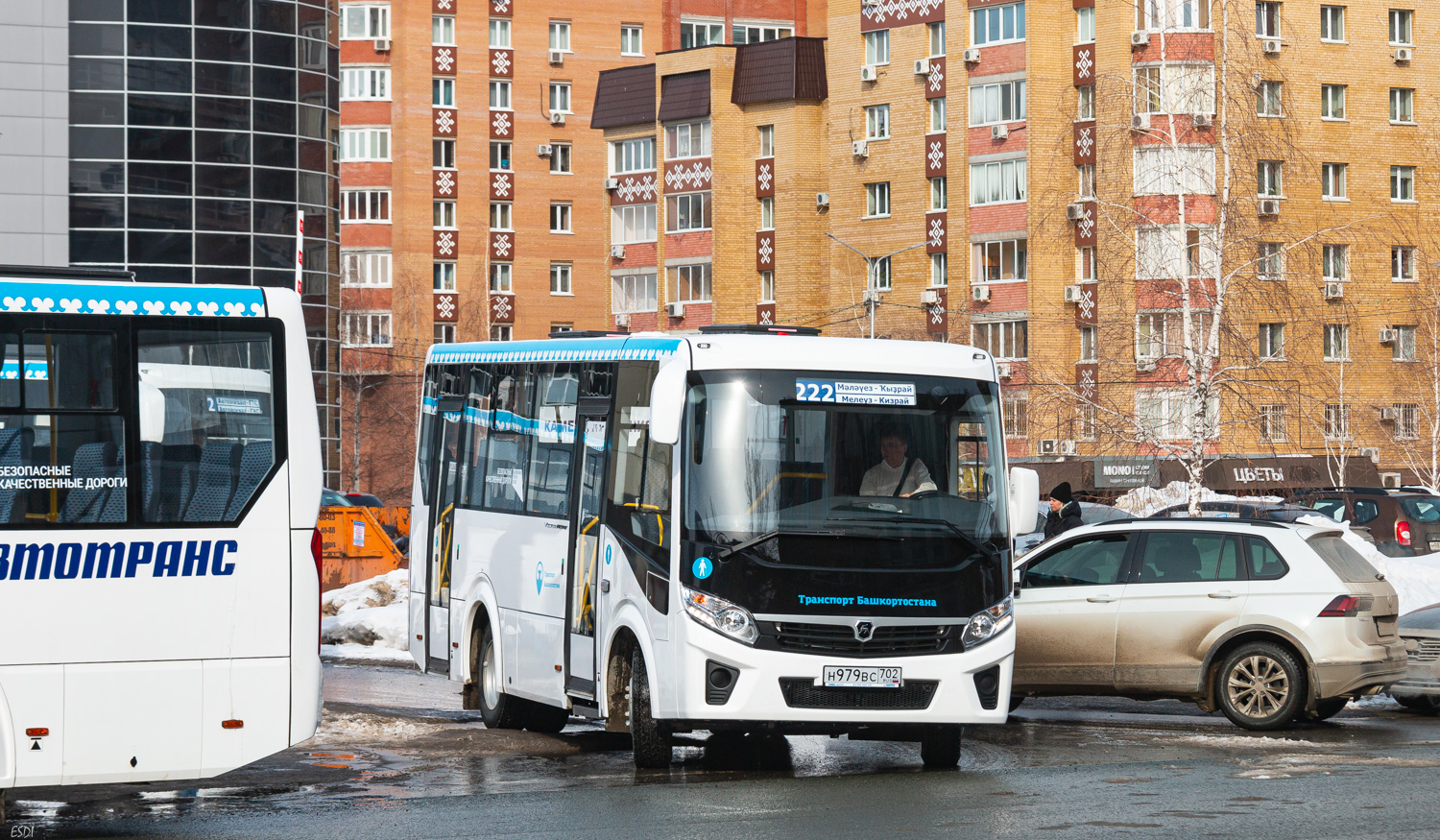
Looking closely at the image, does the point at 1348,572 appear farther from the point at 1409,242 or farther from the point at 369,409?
the point at 369,409

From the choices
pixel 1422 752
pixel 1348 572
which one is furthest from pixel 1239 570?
pixel 1422 752

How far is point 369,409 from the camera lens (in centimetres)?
8381

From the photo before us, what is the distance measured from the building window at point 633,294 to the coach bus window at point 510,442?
63.8 m

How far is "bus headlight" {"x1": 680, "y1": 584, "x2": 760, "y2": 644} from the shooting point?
1158cm

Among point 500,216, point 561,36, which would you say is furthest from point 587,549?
point 561,36

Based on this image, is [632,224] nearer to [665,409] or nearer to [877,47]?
[877,47]

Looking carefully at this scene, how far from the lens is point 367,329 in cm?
8394

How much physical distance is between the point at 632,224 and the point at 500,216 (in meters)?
8.81

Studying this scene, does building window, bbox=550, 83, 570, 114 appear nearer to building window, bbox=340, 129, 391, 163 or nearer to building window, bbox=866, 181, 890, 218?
building window, bbox=340, 129, 391, 163

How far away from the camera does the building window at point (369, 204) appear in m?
84.2

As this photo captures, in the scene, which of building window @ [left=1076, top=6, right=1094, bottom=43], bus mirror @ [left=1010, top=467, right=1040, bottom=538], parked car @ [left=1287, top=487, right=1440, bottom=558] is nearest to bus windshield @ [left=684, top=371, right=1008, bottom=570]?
bus mirror @ [left=1010, top=467, right=1040, bottom=538]

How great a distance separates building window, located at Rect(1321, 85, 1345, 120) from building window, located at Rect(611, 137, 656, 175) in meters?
26.6

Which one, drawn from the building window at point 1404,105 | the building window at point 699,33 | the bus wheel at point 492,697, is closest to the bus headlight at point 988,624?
the bus wheel at point 492,697

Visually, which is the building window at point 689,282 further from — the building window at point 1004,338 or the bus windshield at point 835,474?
the bus windshield at point 835,474
